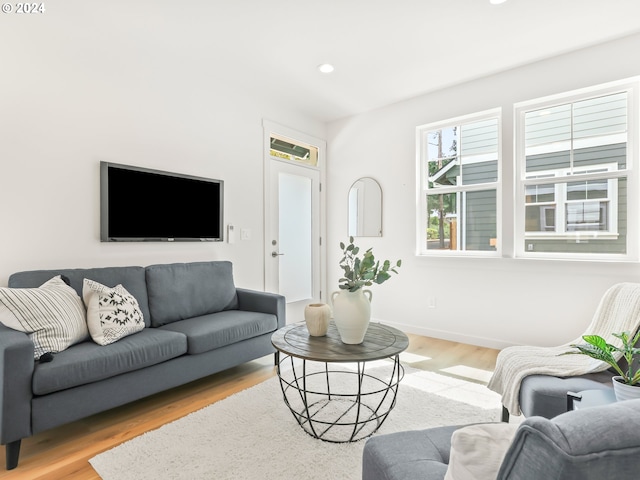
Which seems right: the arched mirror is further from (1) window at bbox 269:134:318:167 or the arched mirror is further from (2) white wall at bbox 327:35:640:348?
(1) window at bbox 269:134:318:167

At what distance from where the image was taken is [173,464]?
173 cm

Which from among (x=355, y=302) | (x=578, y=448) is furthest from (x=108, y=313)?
(x=578, y=448)

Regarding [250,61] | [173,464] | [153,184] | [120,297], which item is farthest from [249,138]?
[173,464]

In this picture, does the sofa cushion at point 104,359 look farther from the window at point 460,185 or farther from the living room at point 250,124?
the window at point 460,185

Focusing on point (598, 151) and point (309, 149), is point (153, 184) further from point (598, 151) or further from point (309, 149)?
point (598, 151)

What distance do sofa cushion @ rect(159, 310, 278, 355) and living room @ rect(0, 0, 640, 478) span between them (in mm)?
769

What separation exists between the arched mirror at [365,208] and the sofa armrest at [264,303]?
175 centimetres

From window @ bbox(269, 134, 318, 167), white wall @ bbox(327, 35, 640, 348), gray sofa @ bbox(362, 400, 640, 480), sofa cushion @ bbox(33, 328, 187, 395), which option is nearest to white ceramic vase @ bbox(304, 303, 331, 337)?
sofa cushion @ bbox(33, 328, 187, 395)

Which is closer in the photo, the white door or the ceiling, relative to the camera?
the ceiling

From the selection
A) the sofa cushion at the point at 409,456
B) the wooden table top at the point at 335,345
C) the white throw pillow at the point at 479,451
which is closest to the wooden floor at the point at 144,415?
the wooden table top at the point at 335,345

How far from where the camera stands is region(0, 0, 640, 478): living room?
2.47 metres

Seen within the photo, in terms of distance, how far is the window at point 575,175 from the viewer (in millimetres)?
3016

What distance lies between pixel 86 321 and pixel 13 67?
1.75 metres

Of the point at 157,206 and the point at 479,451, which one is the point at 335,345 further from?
the point at 157,206
